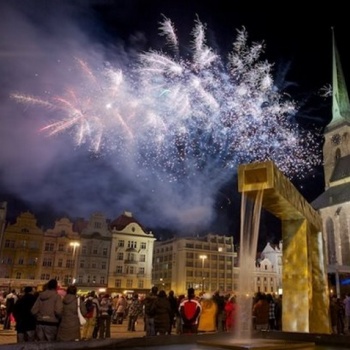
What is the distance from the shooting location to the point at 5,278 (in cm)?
4319

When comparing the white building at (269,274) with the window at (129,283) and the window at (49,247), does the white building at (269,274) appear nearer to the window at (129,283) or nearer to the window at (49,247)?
the window at (129,283)

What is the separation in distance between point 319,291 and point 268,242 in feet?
232

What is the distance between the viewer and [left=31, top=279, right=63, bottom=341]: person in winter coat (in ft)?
23.1

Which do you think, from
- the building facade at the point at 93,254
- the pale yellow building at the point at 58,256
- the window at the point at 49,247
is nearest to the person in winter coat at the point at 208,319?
the pale yellow building at the point at 58,256

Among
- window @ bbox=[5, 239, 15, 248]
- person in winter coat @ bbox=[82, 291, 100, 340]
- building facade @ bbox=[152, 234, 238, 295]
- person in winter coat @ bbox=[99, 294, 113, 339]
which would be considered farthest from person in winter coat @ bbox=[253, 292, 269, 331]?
building facade @ bbox=[152, 234, 238, 295]

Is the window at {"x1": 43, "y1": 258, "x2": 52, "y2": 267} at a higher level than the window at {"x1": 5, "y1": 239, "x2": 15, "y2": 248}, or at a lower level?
lower

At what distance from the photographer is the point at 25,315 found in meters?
7.77

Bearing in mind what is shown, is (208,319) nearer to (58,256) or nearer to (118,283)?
(58,256)

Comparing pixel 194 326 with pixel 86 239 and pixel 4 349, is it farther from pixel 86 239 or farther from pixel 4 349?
pixel 86 239

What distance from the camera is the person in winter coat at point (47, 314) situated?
7031 mm

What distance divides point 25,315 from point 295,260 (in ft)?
21.3

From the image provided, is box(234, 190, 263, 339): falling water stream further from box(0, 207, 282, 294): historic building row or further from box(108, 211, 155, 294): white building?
box(108, 211, 155, 294): white building

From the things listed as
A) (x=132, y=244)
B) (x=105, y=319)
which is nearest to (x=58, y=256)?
(x=132, y=244)

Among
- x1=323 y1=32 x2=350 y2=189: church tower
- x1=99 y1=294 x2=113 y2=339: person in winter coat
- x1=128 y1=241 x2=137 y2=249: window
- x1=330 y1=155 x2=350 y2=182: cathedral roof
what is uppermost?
x1=323 y1=32 x2=350 y2=189: church tower
